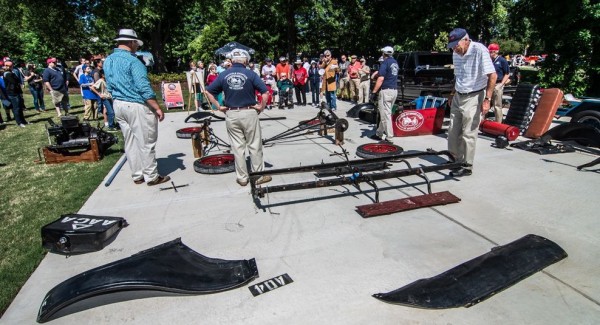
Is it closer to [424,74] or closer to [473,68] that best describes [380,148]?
[473,68]

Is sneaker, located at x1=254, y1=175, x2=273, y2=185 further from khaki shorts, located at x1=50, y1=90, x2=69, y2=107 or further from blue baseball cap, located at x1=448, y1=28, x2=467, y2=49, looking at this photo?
khaki shorts, located at x1=50, y1=90, x2=69, y2=107

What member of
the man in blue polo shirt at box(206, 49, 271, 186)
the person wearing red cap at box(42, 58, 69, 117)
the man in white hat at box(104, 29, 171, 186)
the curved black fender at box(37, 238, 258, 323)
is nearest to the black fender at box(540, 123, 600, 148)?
the man in blue polo shirt at box(206, 49, 271, 186)

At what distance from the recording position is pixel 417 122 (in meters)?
8.23

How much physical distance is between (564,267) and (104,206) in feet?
17.1

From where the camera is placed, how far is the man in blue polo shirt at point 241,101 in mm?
4828

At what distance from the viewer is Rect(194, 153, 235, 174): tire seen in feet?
19.4

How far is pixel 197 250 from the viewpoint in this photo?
358 cm

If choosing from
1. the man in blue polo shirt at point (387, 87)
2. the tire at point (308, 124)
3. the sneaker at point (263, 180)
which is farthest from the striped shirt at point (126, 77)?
the man in blue polo shirt at point (387, 87)

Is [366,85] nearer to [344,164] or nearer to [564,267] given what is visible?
[344,164]

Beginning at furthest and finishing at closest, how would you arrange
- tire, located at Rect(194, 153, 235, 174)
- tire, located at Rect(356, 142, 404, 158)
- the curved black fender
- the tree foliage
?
1. the tree foliage
2. tire, located at Rect(356, 142, 404, 158)
3. tire, located at Rect(194, 153, 235, 174)
4. the curved black fender

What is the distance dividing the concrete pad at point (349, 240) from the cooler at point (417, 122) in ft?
6.84

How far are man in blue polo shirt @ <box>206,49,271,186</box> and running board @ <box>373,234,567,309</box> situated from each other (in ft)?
9.85

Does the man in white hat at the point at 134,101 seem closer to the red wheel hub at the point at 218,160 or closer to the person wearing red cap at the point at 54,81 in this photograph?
the red wheel hub at the point at 218,160

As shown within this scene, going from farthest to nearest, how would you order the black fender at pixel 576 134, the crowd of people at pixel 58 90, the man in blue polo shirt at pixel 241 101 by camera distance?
the crowd of people at pixel 58 90
the black fender at pixel 576 134
the man in blue polo shirt at pixel 241 101
